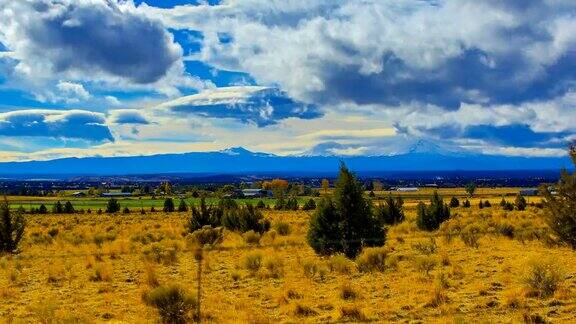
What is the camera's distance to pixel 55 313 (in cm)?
1431

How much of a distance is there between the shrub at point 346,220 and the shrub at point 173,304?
9.64 m

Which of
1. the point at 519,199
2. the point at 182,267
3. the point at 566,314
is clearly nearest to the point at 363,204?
the point at 182,267

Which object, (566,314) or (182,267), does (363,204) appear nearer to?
(182,267)

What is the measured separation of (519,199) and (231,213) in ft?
120

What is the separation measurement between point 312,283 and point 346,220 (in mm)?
5514

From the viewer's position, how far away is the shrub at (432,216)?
36094mm

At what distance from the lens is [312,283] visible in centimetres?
1791

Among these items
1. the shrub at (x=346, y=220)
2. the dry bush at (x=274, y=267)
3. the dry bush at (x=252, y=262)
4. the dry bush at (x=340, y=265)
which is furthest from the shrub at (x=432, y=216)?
the dry bush at (x=252, y=262)

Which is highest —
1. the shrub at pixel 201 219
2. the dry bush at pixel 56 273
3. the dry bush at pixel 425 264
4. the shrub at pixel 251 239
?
the shrub at pixel 201 219

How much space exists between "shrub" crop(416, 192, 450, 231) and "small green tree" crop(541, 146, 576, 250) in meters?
13.3

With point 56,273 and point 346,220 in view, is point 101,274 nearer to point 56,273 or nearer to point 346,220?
point 56,273

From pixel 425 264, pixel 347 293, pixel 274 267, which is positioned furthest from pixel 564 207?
pixel 274 267

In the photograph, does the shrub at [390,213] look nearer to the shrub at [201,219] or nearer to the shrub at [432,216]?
the shrub at [432,216]

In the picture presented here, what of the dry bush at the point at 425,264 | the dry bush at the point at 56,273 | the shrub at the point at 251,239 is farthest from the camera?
the shrub at the point at 251,239
